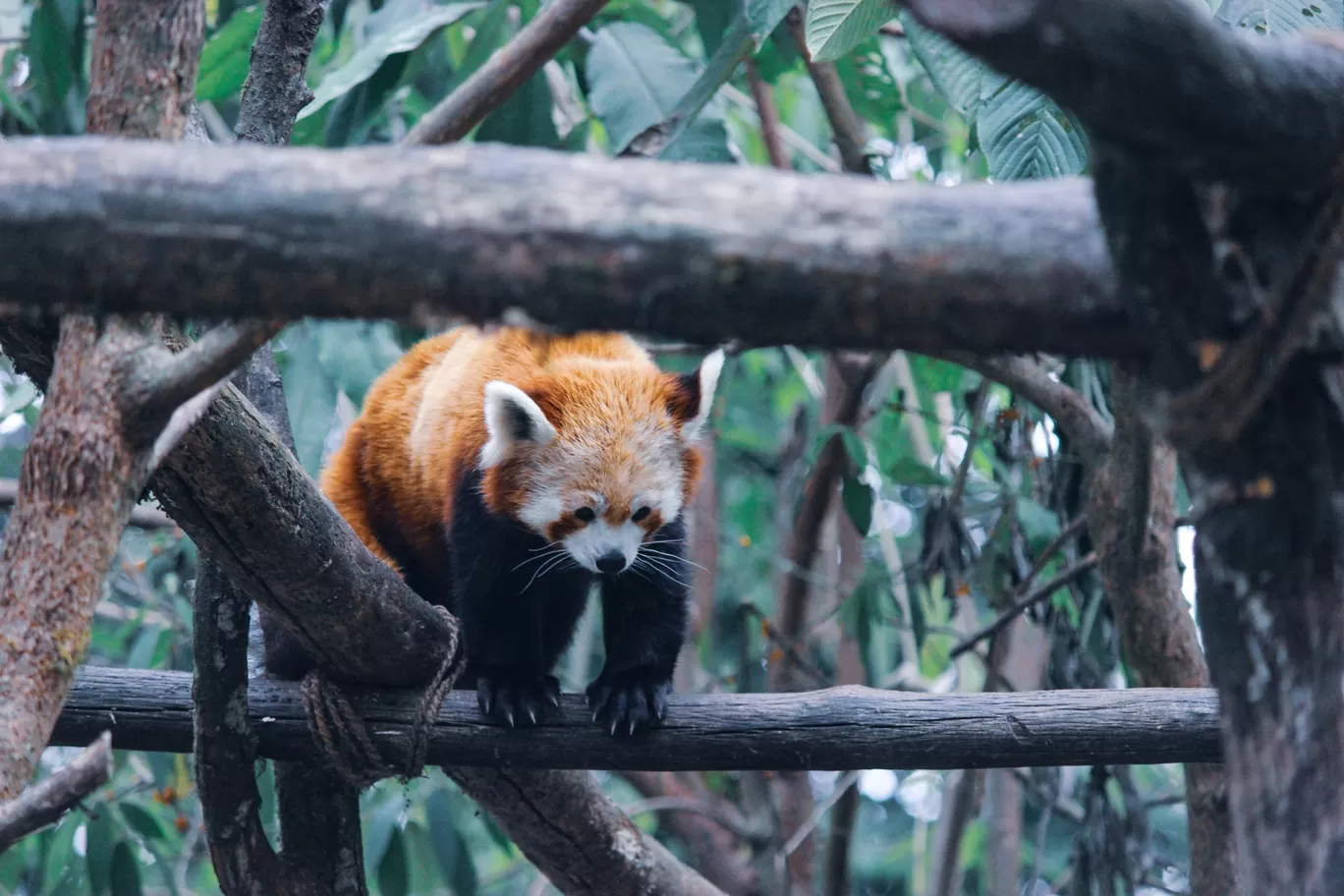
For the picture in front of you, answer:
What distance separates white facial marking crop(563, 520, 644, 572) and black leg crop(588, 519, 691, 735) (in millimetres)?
55

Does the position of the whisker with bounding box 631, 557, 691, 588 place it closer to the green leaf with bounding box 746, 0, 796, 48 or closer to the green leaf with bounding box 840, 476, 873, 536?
the green leaf with bounding box 840, 476, 873, 536

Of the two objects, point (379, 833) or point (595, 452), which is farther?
point (379, 833)

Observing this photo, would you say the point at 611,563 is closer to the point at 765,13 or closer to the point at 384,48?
the point at 765,13

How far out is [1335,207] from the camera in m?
1.09

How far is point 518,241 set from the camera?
3.55ft

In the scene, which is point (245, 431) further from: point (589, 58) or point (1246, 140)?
point (589, 58)

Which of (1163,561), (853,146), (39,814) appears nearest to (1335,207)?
(39,814)

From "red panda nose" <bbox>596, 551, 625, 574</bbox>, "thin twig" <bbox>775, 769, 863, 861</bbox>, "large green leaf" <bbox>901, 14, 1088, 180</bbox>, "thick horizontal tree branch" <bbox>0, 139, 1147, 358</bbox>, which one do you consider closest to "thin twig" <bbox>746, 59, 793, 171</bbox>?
"large green leaf" <bbox>901, 14, 1088, 180</bbox>

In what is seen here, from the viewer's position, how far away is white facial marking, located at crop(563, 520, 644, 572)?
3027 mm

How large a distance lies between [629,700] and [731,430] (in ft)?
11.8

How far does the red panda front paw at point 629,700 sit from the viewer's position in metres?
2.55

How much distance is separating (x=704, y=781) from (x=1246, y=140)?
453cm

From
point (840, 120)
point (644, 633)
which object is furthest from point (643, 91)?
point (644, 633)

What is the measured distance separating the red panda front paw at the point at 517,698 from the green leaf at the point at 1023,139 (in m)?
1.43
